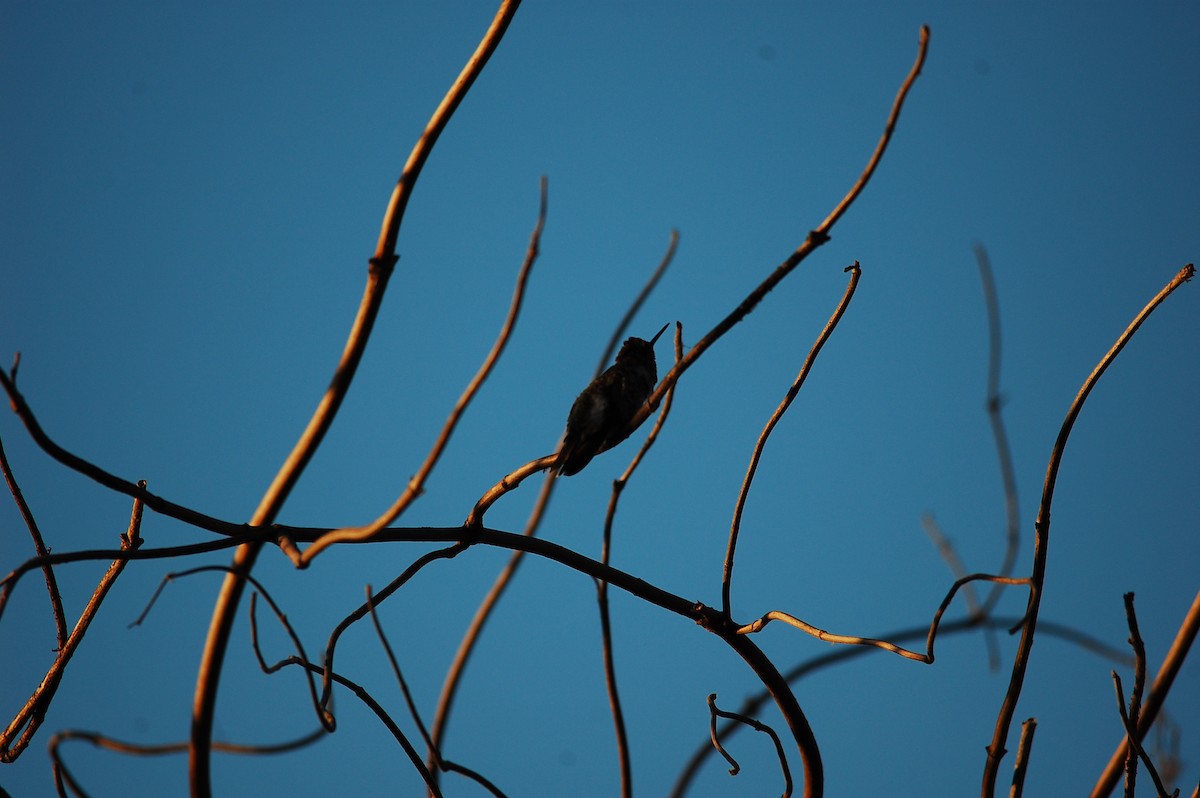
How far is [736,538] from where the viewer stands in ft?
7.58

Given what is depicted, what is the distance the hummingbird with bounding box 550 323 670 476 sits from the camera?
12.6 feet

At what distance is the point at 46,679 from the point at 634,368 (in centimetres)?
→ 267

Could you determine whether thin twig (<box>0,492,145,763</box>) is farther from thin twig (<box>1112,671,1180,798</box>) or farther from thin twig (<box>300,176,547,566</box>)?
thin twig (<box>1112,671,1180,798</box>)

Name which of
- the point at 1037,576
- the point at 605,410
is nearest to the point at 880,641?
the point at 1037,576

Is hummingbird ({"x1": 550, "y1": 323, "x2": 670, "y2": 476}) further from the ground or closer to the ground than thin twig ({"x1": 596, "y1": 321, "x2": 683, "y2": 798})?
further from the ground

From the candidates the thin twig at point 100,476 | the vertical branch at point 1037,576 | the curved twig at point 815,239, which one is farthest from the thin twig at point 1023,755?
the thin twig at point 100,476

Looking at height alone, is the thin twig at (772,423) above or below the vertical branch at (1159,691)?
above

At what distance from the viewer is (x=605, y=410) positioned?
3988 millimetres

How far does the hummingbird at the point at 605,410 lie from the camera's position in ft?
12.6

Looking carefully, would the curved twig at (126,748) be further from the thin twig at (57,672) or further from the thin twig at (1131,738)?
the thin twig at (1131,738)

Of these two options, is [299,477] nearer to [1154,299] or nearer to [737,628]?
[737,628]

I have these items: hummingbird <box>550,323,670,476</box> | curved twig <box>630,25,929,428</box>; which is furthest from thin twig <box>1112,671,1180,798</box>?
hummingbird <box>550,323,670,476</box>

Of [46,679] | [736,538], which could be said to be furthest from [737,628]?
[46,679]

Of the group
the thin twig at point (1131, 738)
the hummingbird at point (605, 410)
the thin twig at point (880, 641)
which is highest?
the hummingbird at point (605, 410)
